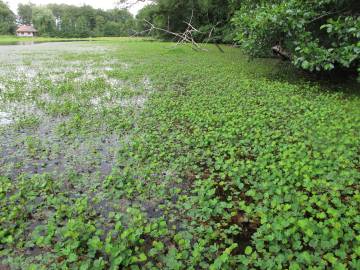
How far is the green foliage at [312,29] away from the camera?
23.3 ft

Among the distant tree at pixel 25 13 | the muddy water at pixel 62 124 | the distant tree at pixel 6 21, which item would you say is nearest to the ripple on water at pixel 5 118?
the muddy water at pixel 62 124

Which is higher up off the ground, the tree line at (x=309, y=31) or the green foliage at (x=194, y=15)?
the green foliage at (x=194, y=15)

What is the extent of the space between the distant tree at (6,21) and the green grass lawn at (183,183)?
74396 millimetres

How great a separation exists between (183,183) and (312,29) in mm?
8295

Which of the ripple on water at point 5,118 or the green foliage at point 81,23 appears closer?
the ripple on water at point 5,118

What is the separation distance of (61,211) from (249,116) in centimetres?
472

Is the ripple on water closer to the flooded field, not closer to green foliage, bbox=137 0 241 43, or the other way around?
the flooded field

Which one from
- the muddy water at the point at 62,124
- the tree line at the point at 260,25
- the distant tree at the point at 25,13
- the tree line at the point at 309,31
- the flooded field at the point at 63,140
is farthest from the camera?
the distant tree at the point at 25,13

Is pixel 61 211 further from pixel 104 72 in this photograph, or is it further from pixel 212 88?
pixel 104 72

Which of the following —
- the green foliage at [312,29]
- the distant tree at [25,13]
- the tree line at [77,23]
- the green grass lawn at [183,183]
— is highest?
the distant tree at [25,13]

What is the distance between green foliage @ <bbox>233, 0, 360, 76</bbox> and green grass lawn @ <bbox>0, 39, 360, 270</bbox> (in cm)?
115

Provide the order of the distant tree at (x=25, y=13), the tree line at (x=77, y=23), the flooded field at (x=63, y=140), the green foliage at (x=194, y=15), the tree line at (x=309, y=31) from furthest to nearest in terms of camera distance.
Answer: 1. the distant tree at (x=25, y=13)
2. the tree line at (x=77, y=23)
3. the green foliage at (x=194, y=15)
4. the tree line at (x=309, y=31)
5. the flooded field at (x=63, y=140)

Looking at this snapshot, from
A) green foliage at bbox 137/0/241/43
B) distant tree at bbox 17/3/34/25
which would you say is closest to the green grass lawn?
green foliage at bbox 137/0/241/43

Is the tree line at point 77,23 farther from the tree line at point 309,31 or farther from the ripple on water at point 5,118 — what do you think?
the ripple on water at point 5,118
